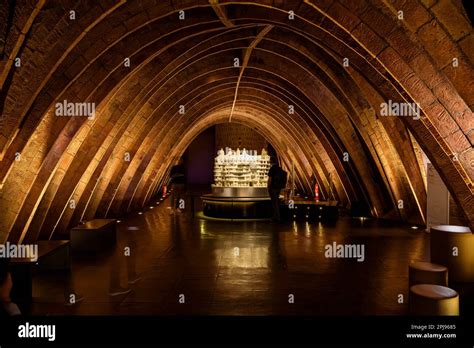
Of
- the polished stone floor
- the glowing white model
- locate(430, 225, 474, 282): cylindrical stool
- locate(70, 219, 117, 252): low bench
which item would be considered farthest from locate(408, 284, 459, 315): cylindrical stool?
the glowing white model

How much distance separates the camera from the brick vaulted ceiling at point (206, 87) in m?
6.79

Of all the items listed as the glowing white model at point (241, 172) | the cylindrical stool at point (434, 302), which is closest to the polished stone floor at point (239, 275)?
the cylindrical stool at point (434, 302)

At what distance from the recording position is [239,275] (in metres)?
7.36

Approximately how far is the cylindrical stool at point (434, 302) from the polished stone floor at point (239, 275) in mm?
723

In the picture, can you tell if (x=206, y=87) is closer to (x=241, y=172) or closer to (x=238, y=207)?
(x=241, y=172)

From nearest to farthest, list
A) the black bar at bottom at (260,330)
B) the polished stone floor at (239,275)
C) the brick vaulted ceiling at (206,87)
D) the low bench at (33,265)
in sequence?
the black bar at bottom at (260,330) → the polished stone floor at (239,275) → the low bench at (33,265) → the brick vaulted ceiling at (206,87)

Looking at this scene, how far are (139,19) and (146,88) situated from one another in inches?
183

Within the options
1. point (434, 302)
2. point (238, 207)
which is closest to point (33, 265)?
point (434, 302)

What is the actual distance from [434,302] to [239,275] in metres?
3.51

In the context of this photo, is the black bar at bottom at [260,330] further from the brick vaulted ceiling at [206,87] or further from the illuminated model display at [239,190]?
the illuminated model display at [239,190]

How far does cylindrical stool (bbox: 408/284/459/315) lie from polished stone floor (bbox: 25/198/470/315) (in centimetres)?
72

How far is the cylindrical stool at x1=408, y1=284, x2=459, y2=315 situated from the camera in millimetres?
4621

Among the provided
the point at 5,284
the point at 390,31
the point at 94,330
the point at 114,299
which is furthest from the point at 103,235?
the point at 390,31

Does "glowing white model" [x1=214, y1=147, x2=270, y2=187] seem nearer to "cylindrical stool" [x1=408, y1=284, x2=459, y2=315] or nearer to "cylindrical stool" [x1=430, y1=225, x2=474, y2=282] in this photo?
"cylindrical stool" [x1=430, y1=225, x2=474, y2=282]
